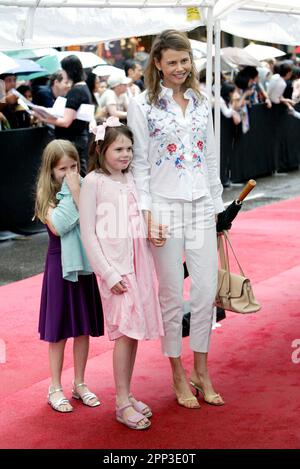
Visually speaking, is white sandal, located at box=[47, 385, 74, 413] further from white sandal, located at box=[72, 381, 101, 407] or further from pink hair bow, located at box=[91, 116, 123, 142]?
pink hair bow, located at box=[91, 116, 123, 142]

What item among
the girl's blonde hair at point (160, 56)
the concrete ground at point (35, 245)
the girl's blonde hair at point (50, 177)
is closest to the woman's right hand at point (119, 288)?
the girl's blonde hair at point (50, 177)

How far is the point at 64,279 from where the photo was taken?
5078 mm

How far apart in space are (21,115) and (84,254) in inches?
266

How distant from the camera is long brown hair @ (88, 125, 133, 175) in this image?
4781 mm

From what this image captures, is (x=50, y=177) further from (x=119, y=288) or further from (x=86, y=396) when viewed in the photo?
(x=86, y=396)

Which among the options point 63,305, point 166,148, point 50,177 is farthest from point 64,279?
point 166,148

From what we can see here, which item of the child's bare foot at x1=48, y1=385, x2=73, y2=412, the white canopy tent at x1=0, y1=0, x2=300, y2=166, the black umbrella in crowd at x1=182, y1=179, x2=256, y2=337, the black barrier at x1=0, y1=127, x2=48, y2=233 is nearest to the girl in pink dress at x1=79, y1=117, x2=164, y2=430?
the child's bare foot at x1=48, y1=385, x2=73, y2=412

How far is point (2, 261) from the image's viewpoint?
9664 mm

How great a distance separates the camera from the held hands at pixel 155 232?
188 inches

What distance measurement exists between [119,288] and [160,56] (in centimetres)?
129

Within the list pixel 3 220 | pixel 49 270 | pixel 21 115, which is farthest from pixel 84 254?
pixel 21 115

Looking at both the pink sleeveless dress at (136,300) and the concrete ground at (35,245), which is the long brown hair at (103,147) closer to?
the pink sleeveless dress at (136,300)

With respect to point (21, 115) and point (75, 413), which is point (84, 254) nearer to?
point (75, 413)

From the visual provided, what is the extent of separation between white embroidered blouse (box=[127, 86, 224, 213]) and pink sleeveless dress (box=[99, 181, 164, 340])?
0.14 m
